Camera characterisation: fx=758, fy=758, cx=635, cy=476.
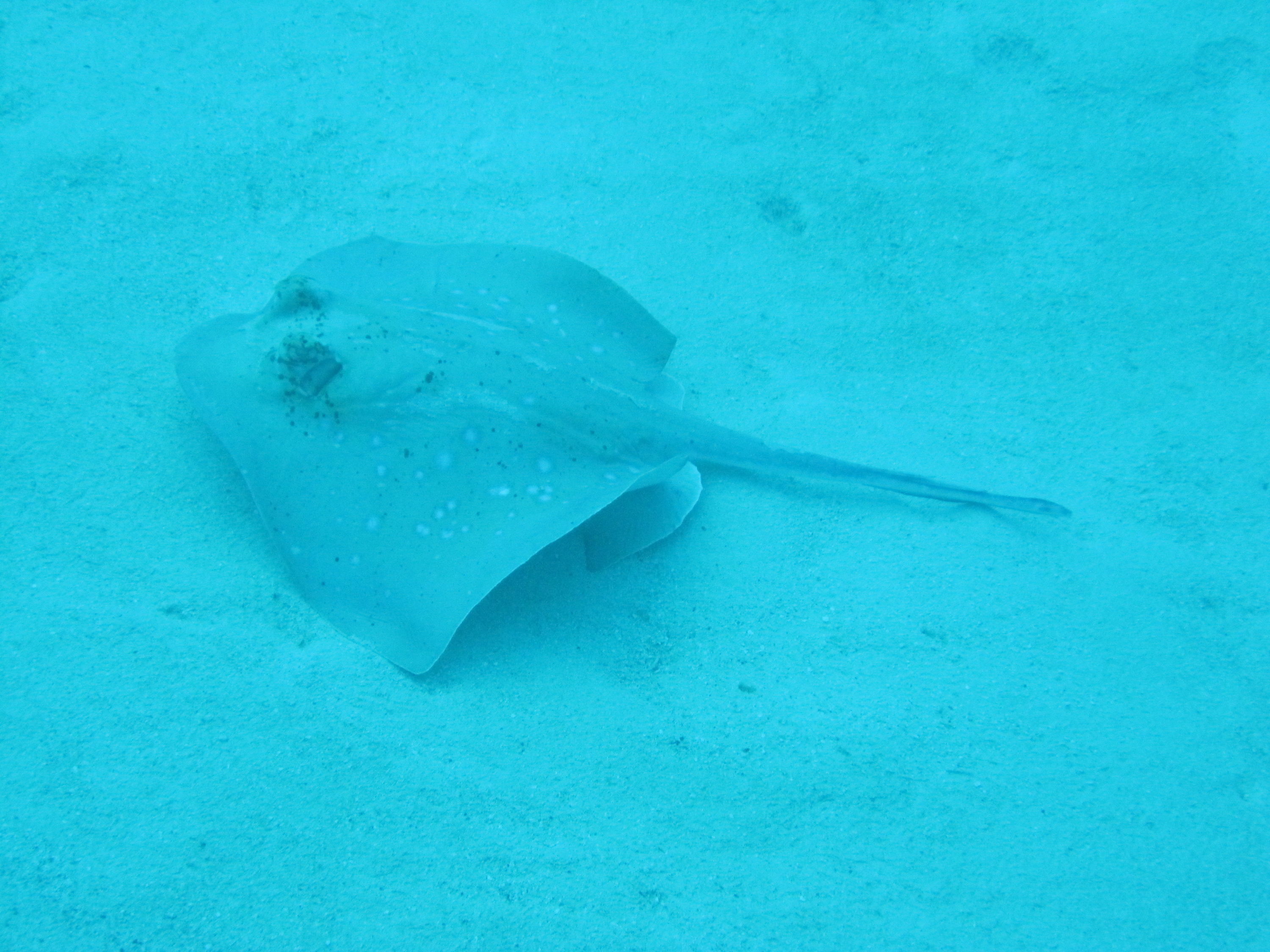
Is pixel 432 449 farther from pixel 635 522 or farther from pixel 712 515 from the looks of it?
pixel 712 515

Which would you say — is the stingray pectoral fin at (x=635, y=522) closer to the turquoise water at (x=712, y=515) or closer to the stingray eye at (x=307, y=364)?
the turquoise water at (x=712, y=515)

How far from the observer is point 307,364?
3.03 metres

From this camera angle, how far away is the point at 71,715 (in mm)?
2590

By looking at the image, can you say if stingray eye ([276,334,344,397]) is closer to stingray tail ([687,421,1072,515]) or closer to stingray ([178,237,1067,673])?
stingray ([178,237,1067,673])

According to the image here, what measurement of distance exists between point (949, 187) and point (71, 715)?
204 inches

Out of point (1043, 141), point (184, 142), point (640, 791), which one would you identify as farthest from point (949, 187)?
point (184, 142)

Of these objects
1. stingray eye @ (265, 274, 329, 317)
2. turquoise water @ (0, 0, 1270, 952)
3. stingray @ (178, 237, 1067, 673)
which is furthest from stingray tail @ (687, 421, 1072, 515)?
stingray eye @ (265, 274, 329, 317)

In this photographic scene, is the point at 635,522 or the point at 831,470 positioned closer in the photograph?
the point at 635,522

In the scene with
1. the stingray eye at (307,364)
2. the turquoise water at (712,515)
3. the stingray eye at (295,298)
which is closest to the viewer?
the turquoise water at (712,515)

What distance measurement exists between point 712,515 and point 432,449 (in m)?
1.32

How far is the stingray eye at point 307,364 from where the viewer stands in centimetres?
301

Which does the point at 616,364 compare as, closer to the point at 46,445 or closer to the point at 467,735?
the point at 467,735

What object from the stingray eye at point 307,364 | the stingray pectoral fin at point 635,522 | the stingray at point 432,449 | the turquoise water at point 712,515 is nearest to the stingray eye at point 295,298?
the stingray at point 432,449

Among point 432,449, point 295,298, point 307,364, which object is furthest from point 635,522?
point 295,298
